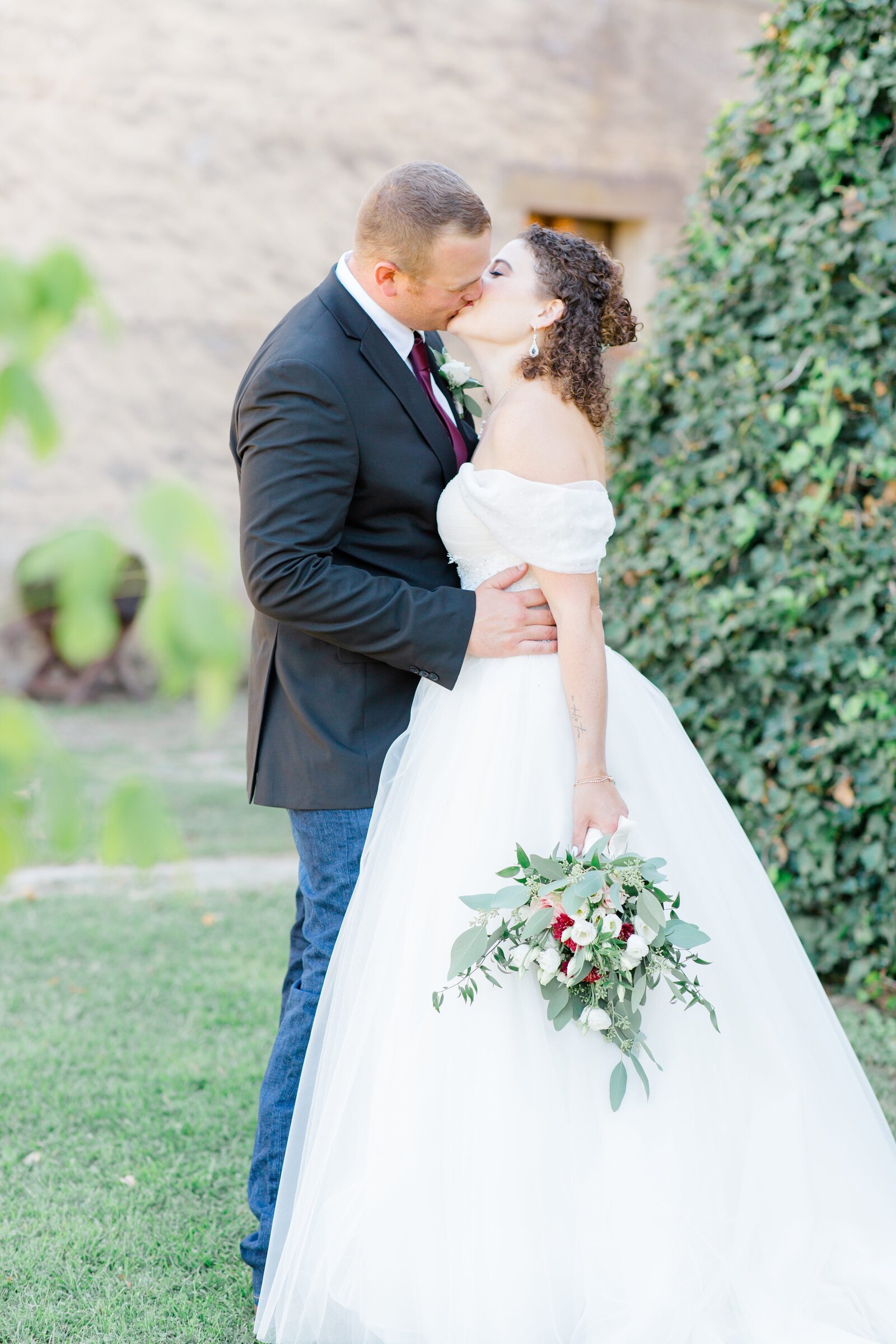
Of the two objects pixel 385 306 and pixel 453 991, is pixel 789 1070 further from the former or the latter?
pixel 385 306

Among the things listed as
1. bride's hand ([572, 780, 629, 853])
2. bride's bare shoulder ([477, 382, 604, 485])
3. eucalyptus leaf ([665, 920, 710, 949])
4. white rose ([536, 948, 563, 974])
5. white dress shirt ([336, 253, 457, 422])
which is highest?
white dress shirt ([336, 253, 457, 422])


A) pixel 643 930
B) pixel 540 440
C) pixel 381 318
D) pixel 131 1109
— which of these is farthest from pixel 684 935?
pixel 131 1109

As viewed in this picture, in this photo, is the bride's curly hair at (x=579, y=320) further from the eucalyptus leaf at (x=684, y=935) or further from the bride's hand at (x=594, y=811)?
the eucalyptus leaf at (x=684, y=935)

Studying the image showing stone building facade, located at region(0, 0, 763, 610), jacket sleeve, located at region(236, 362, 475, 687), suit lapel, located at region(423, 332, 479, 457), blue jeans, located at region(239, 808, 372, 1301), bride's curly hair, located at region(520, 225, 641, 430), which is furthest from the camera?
stone building facade, located at region(0, 0, 763, 610)

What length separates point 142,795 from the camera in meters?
1.00

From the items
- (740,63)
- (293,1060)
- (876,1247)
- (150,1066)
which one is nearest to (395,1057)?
(293,1060)

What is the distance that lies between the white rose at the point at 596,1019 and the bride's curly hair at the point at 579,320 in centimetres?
107

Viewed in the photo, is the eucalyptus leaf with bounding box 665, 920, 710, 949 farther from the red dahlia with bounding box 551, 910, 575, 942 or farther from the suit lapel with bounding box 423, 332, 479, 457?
the suit lapel with bounding box 423, 332, 479, 457

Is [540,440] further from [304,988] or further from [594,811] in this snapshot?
[304,988]

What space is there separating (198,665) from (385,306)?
162 cm

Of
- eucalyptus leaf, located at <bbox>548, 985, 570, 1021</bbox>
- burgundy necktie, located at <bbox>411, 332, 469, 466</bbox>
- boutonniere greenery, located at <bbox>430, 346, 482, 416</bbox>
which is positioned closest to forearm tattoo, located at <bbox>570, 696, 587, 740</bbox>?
eucalyptus leaf, located at <bbox>548, 985, 570, 1021</bbox>

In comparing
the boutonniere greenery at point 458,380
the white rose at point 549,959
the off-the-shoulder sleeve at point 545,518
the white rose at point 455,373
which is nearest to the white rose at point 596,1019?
the white rose at point 549,959

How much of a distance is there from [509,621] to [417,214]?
29.8 inches

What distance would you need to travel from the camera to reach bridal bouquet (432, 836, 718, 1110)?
79.2 inches
